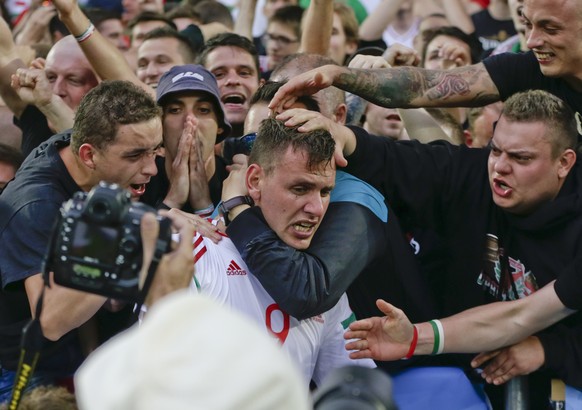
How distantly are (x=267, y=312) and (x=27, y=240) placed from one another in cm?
98

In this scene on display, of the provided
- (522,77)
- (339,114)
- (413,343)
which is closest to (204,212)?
(339,114)

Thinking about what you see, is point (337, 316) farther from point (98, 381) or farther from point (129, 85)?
point (98, 381)

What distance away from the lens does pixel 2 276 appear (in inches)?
169

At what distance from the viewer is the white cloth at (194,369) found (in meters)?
1.77

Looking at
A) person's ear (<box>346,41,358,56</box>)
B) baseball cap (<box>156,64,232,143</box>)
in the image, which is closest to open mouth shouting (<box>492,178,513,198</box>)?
baseball cap (<box>156,64,232,143</box>)

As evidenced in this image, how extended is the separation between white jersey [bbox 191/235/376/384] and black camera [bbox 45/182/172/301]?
3.85 ft

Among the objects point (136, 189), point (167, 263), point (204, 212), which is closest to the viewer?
point (167, 263)

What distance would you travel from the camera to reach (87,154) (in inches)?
182

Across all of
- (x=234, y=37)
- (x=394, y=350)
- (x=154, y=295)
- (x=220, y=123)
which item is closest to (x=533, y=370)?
(x=394, y=350)

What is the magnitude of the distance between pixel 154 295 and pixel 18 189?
178 centimetres

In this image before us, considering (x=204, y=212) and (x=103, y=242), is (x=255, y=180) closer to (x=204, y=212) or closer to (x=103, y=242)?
(x=204, y=212)

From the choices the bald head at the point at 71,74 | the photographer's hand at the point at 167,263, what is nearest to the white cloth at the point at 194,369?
the photographer's hand at the point at 167,263

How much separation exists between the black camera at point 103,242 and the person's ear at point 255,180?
5.09 ft

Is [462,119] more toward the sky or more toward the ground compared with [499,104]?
more toward the ground
